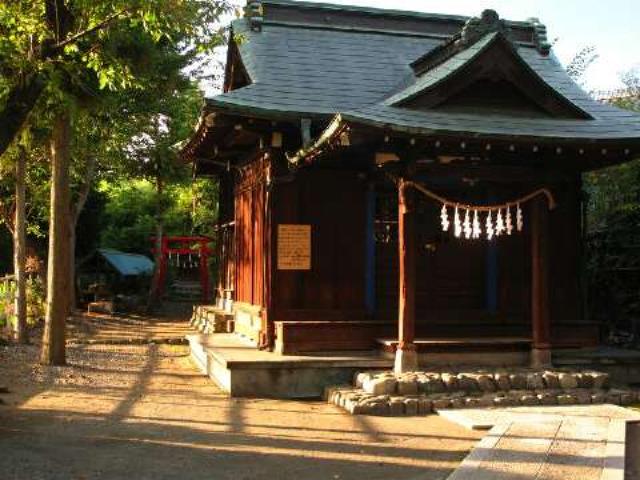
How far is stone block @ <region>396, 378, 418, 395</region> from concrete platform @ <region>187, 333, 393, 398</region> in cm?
94

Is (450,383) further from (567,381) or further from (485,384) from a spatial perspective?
(567,381)

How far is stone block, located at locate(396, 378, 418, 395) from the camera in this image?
935 centimetres

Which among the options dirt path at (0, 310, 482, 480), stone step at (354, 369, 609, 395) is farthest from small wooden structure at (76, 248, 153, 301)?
stone step at (354, 369, 609, 395)

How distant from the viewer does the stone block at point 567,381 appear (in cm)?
988

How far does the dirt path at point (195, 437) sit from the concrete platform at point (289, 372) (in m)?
0.32

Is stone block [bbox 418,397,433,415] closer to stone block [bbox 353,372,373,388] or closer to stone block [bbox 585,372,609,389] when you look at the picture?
stone block [bbox 353,372,373,388]

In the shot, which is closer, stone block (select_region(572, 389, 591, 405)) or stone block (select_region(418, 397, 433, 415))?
stone block (select_region(418, 397, 433, 415))

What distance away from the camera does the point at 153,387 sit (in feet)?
36.2

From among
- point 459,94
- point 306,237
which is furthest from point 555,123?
point 306,237

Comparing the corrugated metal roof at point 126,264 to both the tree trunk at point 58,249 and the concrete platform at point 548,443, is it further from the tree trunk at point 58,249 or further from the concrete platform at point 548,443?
the concrete platform at point 548,443

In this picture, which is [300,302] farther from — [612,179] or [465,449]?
[612,179]

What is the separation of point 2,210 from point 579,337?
53.1 ft

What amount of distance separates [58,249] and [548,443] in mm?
8938

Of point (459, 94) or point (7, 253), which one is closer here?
point (459, 94)
